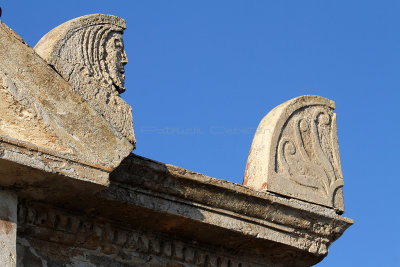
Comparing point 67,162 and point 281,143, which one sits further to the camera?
point 281,143

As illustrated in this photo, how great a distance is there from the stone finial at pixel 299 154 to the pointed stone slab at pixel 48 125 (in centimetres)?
130

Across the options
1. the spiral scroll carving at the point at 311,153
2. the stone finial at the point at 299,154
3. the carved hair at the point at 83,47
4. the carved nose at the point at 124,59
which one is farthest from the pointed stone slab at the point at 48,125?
the spiral scroll carving at the point at 311,153

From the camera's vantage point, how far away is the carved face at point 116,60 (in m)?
5.75

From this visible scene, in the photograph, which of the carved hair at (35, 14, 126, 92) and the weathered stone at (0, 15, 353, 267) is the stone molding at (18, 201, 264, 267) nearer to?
the weathered stone at (0, 15, 353, 267)

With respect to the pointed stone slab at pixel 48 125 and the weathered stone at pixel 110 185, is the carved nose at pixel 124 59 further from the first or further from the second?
the pointed stone slab at pixel 48 125

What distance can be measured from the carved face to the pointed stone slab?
0.46 meters

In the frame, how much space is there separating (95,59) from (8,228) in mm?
1220

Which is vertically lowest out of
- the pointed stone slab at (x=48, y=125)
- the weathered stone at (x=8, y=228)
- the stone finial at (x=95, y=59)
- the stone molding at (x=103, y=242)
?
the weathered stone at (x=8, y=228)

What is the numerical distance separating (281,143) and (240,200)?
665mm

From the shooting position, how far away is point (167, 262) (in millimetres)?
5918

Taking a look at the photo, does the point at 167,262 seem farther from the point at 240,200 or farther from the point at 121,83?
the point at 121,83

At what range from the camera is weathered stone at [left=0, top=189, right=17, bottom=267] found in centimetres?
480

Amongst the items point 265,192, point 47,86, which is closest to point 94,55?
point 47,86

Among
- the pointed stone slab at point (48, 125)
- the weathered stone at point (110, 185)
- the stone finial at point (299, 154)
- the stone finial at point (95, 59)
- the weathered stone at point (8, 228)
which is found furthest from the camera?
the stone finial at point (299, 154)
